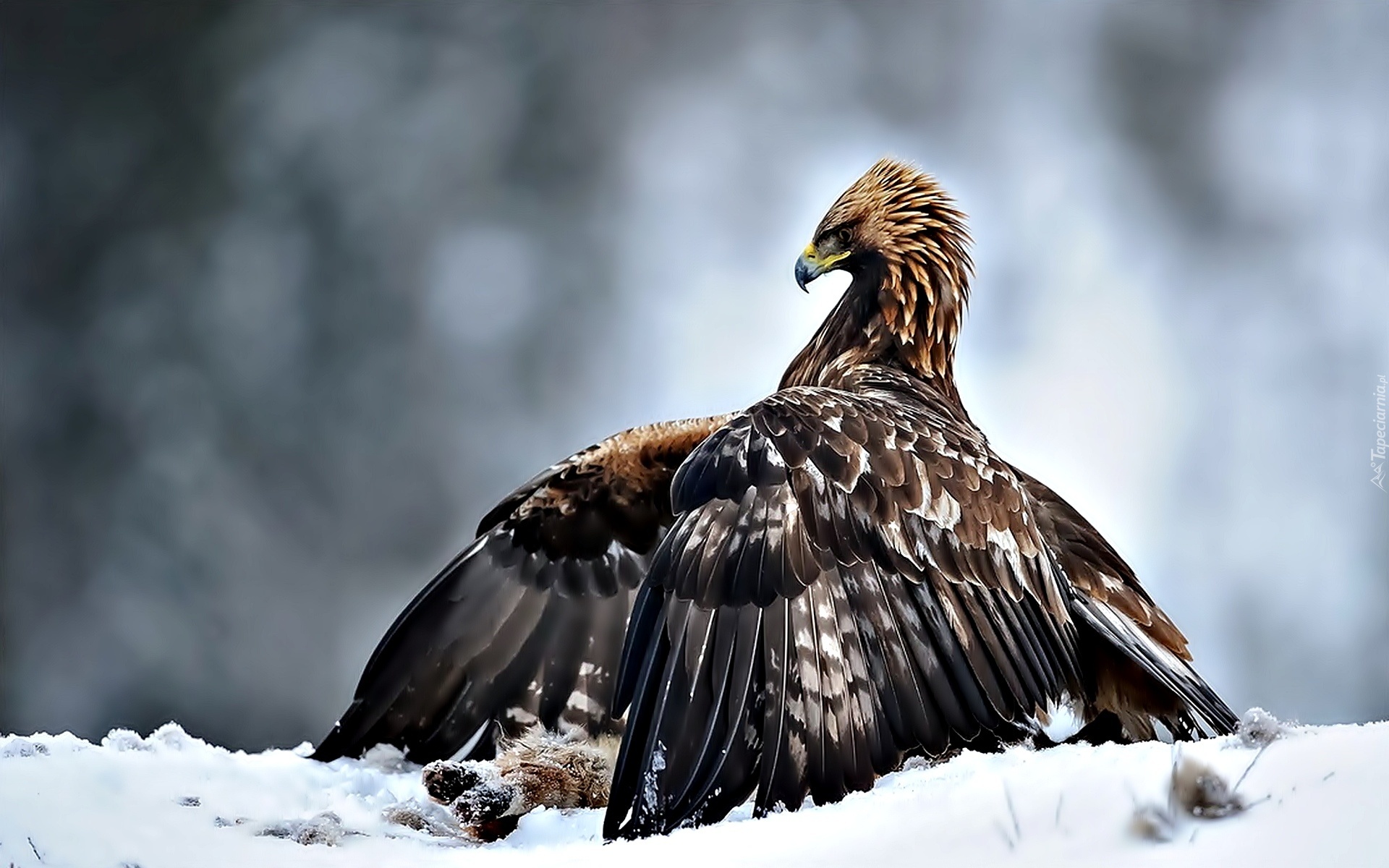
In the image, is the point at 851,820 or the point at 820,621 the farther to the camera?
the point at 820,621

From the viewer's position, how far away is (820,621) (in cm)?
323

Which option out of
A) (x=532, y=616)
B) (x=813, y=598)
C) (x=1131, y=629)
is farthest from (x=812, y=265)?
(x=813, y=598)

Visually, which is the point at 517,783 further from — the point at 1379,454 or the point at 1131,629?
the point at 1379,454

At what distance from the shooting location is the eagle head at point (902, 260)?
4.93 m

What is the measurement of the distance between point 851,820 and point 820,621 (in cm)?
72

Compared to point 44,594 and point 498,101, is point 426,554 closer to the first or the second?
point 44,594

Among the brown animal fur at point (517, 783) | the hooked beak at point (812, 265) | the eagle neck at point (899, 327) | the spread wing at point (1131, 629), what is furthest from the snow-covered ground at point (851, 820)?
the hooked beak at point (812, 265)

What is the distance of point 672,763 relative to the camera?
305cm

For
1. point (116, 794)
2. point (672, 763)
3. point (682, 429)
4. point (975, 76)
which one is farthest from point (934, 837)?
point (975, 76)

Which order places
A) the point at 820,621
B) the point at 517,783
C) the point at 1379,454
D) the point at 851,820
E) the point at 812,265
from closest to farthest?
the point at 851,820, the point at 820,621, the point at 517,783, the point at 812,265, the point at 1379,454

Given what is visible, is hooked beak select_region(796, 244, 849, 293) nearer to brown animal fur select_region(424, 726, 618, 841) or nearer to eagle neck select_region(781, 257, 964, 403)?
eagle neck select_region(781, 257, 964, 403)

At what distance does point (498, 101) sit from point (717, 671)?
483 centimetres

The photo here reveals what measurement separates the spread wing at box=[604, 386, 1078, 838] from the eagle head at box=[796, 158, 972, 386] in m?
1.20

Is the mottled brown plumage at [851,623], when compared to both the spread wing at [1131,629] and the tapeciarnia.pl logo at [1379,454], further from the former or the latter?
the tapeciarnia.pl logo at [1379,454]
